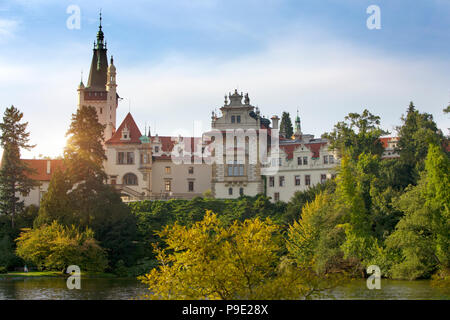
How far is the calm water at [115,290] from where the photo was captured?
37.1m

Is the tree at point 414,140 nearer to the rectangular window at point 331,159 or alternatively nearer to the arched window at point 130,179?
the rectangular window at point 331,159

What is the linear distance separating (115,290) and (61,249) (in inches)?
421

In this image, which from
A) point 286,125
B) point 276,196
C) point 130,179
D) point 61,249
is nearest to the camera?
point 61,249

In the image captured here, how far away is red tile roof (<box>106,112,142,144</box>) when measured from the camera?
72.0m

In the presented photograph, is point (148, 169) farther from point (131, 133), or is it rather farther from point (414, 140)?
point (414, 140)

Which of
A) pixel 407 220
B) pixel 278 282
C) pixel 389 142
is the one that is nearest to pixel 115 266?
pixel 407 220

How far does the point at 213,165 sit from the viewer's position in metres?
71.0

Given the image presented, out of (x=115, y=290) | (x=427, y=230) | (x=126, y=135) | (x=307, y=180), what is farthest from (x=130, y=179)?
(x=427, y=230)

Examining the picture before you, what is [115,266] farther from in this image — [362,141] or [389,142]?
[389,142]

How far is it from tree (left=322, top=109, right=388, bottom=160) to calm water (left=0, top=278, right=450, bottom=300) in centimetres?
1921

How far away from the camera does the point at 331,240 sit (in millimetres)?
49812

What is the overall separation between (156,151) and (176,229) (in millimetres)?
52759

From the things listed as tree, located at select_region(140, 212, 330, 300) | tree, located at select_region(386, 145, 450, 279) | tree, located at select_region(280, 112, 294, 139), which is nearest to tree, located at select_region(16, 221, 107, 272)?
tree, located at select_region(386, 145, 450, 279)

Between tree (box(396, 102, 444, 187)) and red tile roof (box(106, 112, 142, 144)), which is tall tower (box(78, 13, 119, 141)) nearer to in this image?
red tile roof (box(106, 112, 142, 144))
